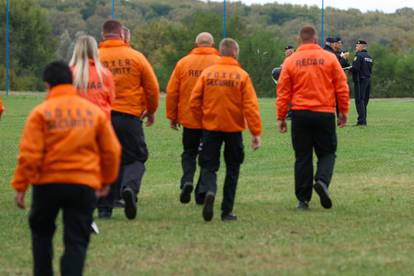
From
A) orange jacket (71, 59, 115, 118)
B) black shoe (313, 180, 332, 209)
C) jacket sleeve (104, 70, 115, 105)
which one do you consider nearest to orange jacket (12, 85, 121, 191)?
orange jacket (71, 59, 115, 118)

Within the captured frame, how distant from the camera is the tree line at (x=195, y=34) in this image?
172 ft

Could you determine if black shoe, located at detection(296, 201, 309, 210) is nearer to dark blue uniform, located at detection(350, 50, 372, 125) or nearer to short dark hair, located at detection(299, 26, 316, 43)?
short dark hair, located at detection(299, 26, 316, 43)

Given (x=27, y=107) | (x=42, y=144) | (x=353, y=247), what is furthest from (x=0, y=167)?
(x=27, y=107)

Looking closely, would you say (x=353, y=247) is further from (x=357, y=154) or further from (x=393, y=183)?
(x=357, y=154)

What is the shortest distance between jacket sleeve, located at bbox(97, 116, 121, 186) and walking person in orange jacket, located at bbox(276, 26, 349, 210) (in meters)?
4.97

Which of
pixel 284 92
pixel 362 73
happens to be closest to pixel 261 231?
pixel 284 92

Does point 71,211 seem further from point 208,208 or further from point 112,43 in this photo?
point 112,43

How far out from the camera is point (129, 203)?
11305 mm

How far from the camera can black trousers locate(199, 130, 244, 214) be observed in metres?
11.4

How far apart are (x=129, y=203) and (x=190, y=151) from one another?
1827mm

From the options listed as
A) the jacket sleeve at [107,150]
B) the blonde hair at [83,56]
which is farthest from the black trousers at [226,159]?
the jacket sleeve at [107,150]

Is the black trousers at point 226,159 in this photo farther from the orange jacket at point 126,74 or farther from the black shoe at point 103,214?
the black shoe at point 103,214

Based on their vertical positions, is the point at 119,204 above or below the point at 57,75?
below

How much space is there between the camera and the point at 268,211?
12148mm
